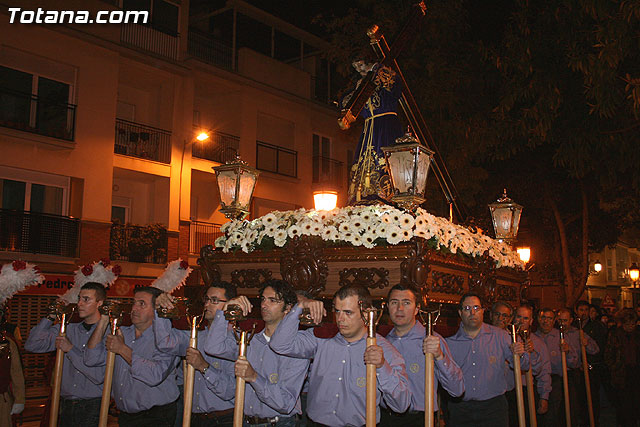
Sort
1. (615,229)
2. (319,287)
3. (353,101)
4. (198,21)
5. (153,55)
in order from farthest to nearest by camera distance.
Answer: (198,21) → (615,229) → (153,55) → (353,101) → (319,287)

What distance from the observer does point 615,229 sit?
2191 cm

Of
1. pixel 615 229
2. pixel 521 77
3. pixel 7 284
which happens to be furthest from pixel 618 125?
pixel 615 229

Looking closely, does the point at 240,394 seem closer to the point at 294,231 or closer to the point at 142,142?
the point at 294,231

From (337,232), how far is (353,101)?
6.36ft

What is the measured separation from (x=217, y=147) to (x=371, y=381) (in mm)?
18067

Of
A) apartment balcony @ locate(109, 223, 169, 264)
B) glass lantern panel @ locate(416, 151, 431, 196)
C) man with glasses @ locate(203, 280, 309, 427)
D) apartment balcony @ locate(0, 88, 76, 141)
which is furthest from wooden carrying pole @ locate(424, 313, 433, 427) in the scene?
apartment balcony @ locate(109, 223, 169, 264)

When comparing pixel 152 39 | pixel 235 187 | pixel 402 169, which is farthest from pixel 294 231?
pixel 152 39

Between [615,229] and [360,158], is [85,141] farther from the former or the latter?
[615,229]

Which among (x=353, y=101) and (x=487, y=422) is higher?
(x=353, y=101)

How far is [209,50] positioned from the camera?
73.7 ft
